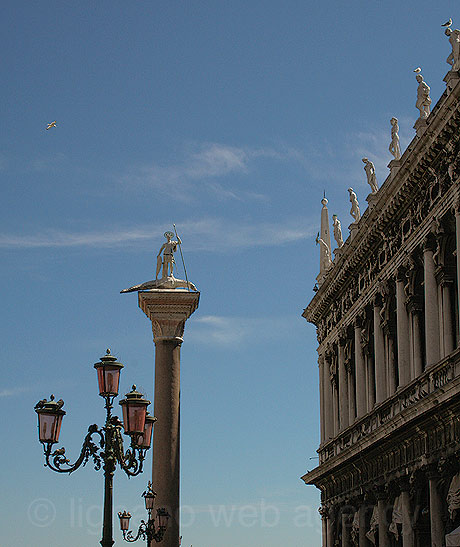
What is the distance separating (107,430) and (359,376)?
20.5 meters

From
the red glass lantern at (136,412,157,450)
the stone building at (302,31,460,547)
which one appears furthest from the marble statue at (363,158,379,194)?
the red glass lantern at (136,412,157,450)

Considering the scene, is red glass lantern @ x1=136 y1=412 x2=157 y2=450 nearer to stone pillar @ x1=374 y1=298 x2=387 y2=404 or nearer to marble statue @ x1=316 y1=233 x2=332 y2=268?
stone pillar @ x1=374 y1=298 x2=387 y2=404

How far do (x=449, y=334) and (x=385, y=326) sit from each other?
5.85 m

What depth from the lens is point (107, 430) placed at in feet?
48.2

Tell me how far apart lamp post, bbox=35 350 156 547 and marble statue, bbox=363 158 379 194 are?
64.3 feet

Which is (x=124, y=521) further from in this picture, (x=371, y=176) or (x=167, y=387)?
(x=371, y=176)

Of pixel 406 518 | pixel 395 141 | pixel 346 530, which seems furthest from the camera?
pixel 346 530

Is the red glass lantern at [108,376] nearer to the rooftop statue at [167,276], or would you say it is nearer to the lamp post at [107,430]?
the lamp post at [107,430]

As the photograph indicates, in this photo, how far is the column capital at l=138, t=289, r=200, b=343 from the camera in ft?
98.1

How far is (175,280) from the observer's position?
31219mm

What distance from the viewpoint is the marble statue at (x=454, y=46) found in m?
25.1

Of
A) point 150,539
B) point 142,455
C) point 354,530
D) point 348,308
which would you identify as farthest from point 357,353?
point 142,455

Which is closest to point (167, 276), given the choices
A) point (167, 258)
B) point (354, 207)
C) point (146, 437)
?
point (167, 258)

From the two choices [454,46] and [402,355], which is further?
[402,355]
